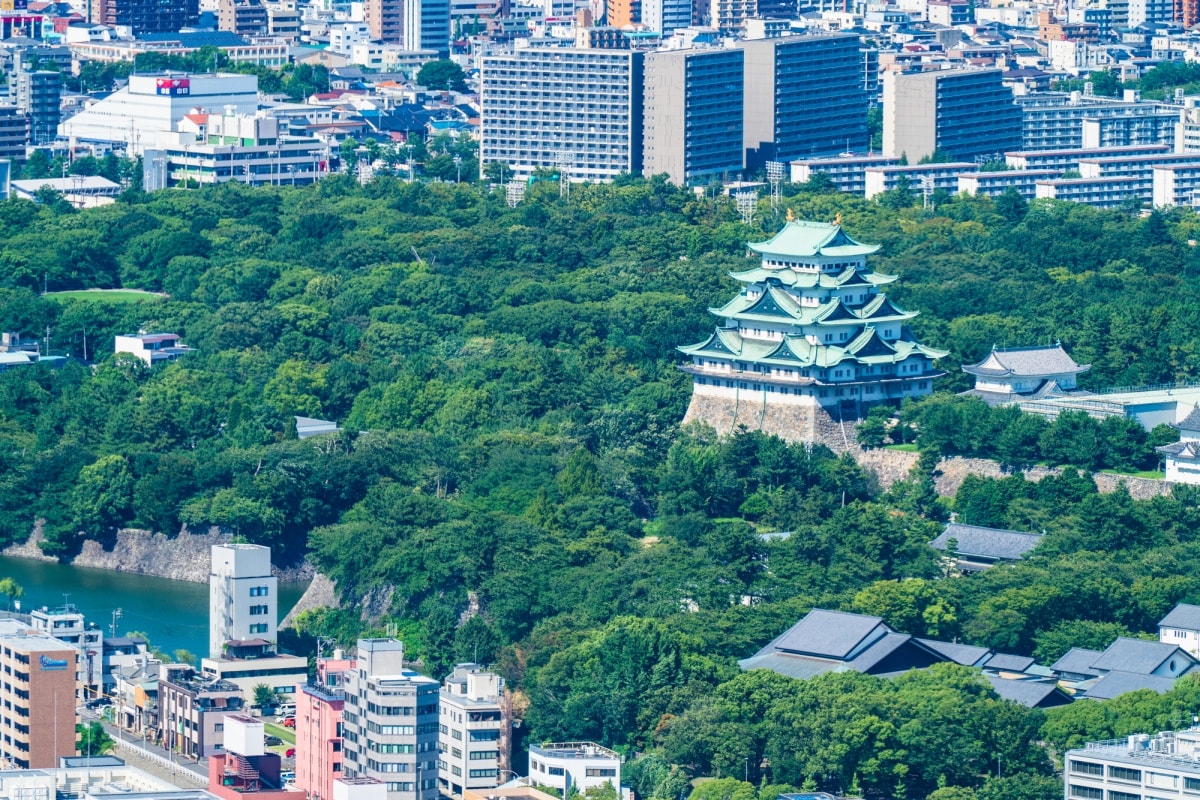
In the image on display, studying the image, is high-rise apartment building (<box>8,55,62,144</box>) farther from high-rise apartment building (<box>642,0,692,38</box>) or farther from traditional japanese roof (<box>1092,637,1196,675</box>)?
traditional japanese roof (<box>1092,637,1196,675</box>)

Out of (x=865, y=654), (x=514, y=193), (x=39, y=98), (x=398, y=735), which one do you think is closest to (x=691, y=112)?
(x=514, y=193)

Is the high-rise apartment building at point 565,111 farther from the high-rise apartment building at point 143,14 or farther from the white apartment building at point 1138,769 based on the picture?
the white apartment building at point 1138,769

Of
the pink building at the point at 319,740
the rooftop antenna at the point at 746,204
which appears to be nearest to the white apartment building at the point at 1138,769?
the pink building at the point at 319,740

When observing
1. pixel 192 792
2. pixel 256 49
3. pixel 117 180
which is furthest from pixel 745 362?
pixel 256 49

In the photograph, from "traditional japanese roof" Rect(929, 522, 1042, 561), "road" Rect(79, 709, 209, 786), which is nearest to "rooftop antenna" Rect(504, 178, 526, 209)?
"traditional japanese roof" Rect(929, 522, 1042, 561)

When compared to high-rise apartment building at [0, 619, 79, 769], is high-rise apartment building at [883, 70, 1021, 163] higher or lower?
higher
